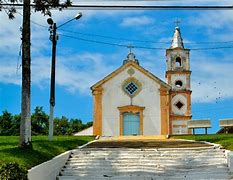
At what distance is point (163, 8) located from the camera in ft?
51.8

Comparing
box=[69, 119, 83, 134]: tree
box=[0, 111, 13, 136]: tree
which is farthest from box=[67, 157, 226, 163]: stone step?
box=[69, 119, 83, 134]: tree

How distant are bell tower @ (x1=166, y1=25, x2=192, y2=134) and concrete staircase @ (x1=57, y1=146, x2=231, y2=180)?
22.5 m

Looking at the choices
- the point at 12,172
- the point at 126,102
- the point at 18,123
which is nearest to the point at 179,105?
the point at 126,102

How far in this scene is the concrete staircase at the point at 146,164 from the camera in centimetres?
1606

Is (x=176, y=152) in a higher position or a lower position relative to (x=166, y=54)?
lower

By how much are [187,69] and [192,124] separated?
37.5 ft

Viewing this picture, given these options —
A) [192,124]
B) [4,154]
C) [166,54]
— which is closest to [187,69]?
[166,54]

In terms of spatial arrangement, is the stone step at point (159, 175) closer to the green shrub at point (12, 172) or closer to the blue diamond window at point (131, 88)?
Answer: the green shrub at point (12, 172)

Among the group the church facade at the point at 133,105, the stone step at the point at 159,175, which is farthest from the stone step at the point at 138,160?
the church facade at the point at 133,105

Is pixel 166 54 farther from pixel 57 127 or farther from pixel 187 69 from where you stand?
pixel 57 127

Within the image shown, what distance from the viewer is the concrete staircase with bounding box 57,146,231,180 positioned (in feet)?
52.7

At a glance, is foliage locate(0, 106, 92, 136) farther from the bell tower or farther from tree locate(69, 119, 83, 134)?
the bell tower

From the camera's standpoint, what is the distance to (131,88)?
40.8 metres

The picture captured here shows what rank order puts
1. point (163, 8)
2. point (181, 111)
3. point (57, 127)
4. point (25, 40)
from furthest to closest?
point (57, 127)
point (181, 111)
point (25, 40)
point (163, 8)
